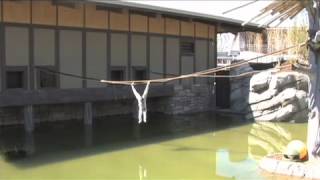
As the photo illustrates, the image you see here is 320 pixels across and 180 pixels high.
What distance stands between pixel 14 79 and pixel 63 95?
1414 mm

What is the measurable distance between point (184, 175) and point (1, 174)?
351 cm

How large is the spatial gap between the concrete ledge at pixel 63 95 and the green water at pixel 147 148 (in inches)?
36.4

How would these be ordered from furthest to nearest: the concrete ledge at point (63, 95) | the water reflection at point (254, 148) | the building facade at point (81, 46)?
the building facade at point (81, 46), the concrete ledge at point (63, 95), the water reflection at point (254, 148)

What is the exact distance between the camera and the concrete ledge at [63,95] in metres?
13.7

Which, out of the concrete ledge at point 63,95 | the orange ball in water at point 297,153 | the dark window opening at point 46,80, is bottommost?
the orange ball in water at point 297,153

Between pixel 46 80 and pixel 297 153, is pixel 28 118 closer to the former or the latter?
pixel 46 80

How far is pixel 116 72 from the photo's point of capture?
17.5m

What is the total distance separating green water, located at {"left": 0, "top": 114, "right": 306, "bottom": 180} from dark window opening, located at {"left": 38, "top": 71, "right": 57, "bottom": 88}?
1.30 m

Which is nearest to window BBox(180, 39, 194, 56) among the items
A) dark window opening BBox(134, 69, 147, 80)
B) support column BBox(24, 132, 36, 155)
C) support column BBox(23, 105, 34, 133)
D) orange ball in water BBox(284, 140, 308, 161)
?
dark window opening BBox(134, 69, 147, 80)

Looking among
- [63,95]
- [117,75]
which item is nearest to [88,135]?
[63,95]

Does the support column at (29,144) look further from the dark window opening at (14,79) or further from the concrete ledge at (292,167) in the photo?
the concrete ledge at (292,167)

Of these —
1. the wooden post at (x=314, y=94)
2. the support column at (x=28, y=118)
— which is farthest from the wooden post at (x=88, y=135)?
the wooden post at (x=314, y=94)

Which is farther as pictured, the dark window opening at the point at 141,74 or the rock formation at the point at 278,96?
the dark window opening at the point at 141,74

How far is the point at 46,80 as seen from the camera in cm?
1526
